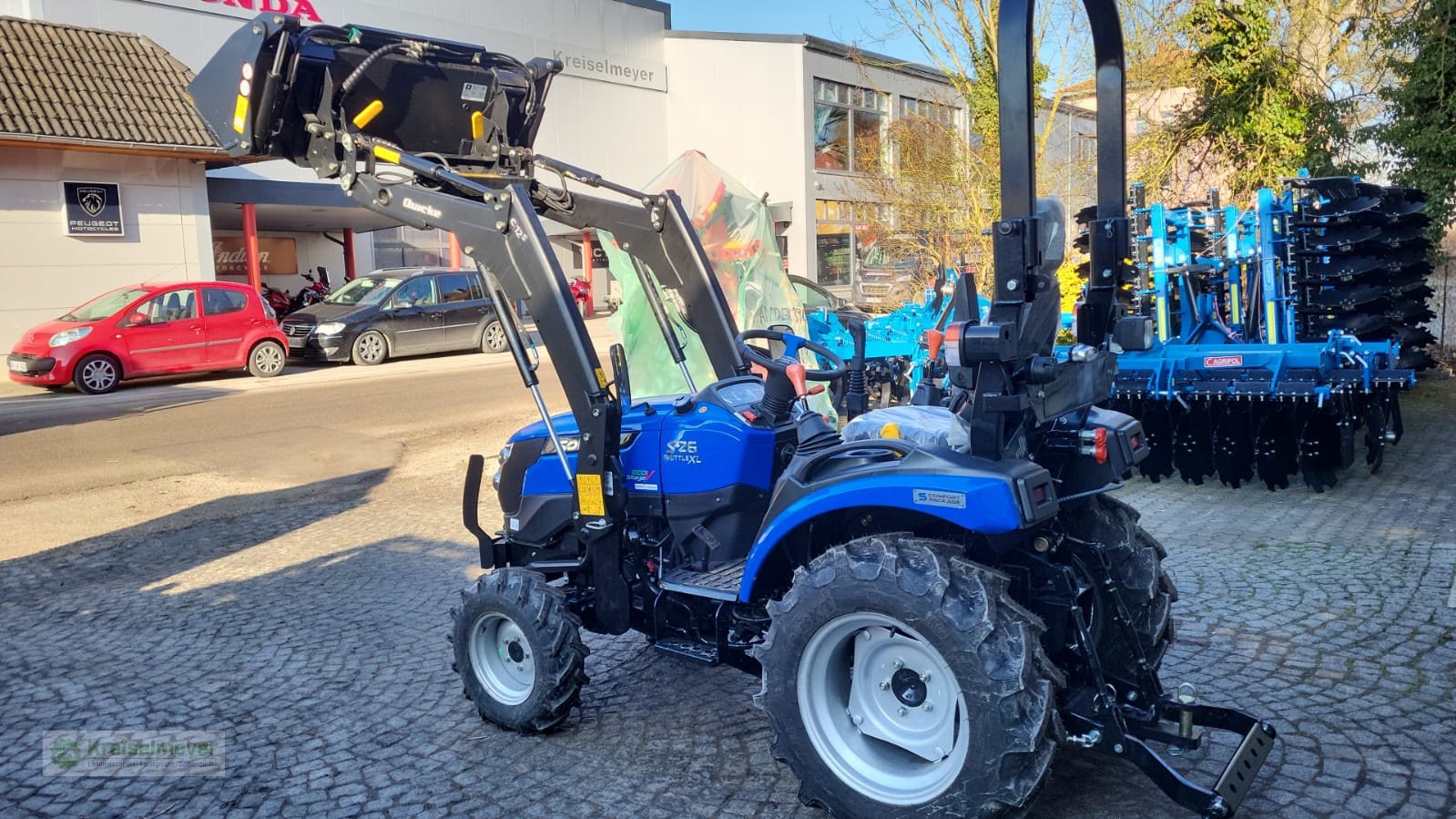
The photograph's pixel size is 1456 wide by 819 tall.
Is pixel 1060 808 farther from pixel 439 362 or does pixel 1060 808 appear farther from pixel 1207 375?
pixel 439 362

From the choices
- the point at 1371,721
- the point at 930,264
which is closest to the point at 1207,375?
the point at 1371,721

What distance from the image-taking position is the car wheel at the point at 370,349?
19.0 meters

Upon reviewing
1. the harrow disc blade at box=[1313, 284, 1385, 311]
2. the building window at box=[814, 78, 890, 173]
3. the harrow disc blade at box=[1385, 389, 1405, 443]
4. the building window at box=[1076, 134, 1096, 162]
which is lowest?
the harrow disc blade at box=[1385, 389, 1405, 443]

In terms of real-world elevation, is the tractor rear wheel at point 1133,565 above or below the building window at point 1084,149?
below

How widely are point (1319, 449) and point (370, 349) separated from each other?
50.4 ft

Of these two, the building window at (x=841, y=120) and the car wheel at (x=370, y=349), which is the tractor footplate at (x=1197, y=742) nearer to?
the car wheel at (x=370, y=349)

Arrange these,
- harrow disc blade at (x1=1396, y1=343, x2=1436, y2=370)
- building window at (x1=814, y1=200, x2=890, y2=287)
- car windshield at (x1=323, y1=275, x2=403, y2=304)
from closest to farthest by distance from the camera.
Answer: harrow disc blade at (x1=1396, y1=343, x2=1436, y2=370), car windshield at (x1=323, y1=275, x2=403, y2=304), building window at (x1=814, y1=200, x2=890, y2=287)

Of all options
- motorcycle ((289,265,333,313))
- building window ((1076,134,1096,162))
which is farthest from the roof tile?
building window ((1076,134,1096,162))

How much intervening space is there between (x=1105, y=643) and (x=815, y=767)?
105 centimetres

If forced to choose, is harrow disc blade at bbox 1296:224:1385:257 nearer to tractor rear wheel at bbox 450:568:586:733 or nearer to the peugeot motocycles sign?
tractor rear wheel at bbox 450:568:586:733

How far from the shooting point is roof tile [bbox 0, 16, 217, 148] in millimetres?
16984

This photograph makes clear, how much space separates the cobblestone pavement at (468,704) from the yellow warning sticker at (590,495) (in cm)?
85

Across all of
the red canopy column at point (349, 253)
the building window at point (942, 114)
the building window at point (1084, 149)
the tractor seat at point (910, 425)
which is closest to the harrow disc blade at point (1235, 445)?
the tractor seat at point (910, 425)

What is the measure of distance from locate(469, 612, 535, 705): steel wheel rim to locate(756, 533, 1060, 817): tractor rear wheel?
51.6 inches
